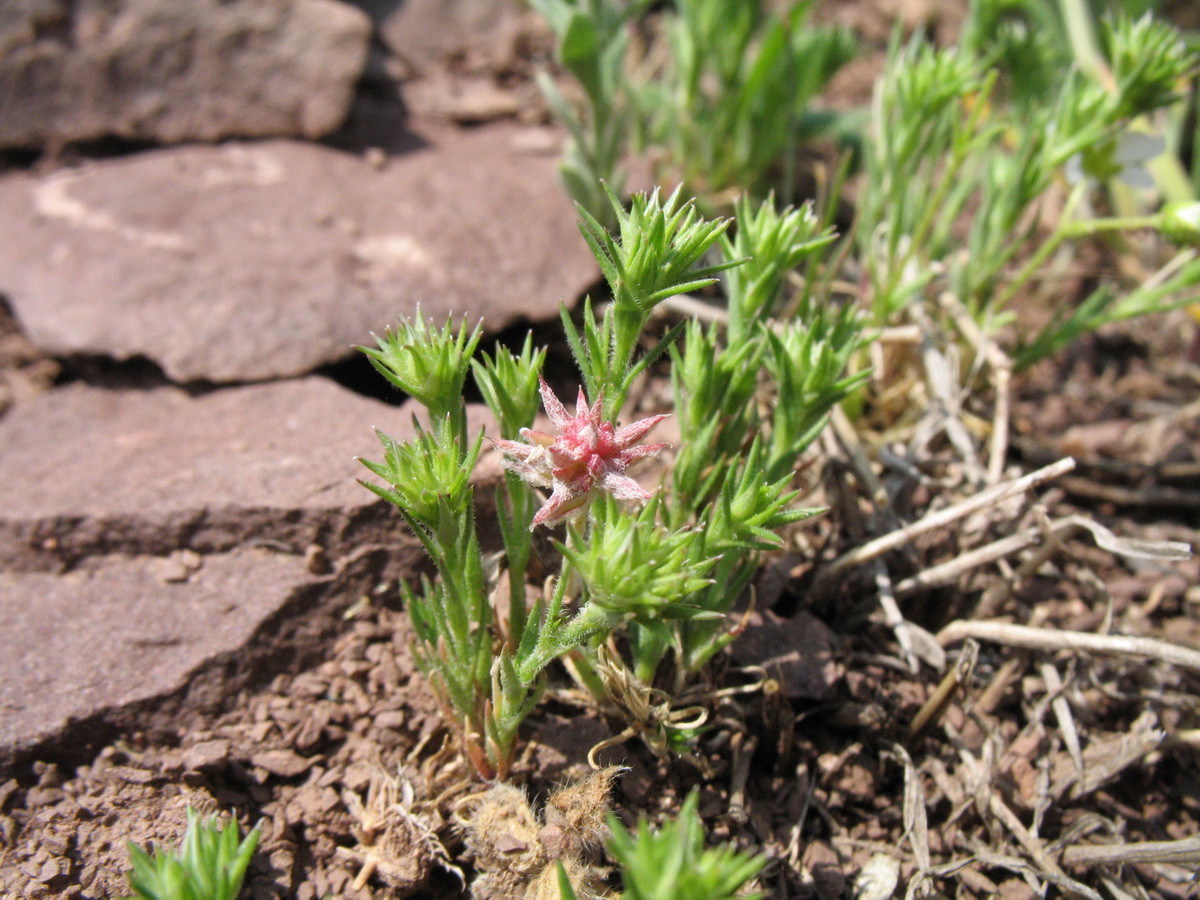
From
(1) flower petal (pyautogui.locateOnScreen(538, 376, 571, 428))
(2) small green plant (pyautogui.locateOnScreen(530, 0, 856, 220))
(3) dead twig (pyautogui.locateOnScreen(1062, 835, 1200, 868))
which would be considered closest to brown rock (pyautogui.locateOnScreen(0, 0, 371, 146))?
(2) small green plant (pyautogui.locateOnScreen(530, 0, 856, 220))

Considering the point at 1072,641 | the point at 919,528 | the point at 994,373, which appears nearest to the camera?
the point at 1072,641

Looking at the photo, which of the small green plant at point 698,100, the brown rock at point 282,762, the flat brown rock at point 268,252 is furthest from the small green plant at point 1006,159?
the brown rock at point 282,762

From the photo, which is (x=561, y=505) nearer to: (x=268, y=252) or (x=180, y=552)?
(x=180, y=552)

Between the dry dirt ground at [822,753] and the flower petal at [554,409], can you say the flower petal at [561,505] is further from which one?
the dry dirt ground at [822,753]

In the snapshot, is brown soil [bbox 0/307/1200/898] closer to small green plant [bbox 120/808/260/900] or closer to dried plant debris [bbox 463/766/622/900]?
dried plant debris [bbox 463/766/622/900]

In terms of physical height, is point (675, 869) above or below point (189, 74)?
below

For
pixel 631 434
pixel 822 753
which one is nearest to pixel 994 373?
pixel 822 753
